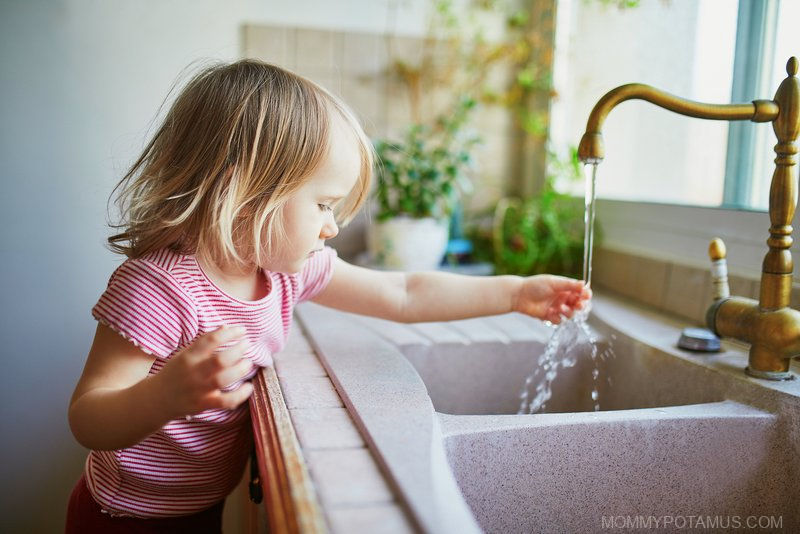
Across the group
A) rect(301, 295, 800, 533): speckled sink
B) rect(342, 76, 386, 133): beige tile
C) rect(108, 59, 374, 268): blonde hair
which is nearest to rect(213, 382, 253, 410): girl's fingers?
rect(301, 295, 800, 533): speckled sink

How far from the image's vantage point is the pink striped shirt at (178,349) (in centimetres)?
69

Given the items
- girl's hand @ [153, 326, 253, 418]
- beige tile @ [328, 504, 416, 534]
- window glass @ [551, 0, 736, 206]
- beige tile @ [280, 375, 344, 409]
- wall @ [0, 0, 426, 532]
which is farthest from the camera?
wall @ [0, 0, 426, 532]

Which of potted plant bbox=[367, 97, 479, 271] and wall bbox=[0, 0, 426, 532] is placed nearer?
potted plant bbox=[367, 97, 479, 271]

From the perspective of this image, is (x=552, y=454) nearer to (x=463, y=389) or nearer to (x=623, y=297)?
(x=463, y=389)

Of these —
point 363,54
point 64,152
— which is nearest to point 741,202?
point 363,54

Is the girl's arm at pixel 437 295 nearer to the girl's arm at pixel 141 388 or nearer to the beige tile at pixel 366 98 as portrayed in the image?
the girl's arm at pixel 141 388

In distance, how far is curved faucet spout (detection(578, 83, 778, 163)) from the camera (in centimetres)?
74

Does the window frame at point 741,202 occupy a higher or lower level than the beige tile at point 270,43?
lower

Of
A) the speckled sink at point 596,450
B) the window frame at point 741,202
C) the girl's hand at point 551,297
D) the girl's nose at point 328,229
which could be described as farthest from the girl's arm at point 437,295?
the window frame at point 741,202

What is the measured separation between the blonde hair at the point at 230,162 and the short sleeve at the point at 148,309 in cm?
6

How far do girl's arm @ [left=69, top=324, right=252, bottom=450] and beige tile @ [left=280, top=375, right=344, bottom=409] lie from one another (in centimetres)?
8

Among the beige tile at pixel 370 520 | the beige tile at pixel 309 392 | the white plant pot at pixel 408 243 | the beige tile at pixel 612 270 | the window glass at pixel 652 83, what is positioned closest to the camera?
the beige tile at pixel 370 520

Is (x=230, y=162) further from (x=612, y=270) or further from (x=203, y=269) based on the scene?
(x=612, y=270)

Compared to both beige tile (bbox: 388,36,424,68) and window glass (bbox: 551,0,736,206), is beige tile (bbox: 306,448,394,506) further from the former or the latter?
beige tile (bbox: 388,36,424,68)
